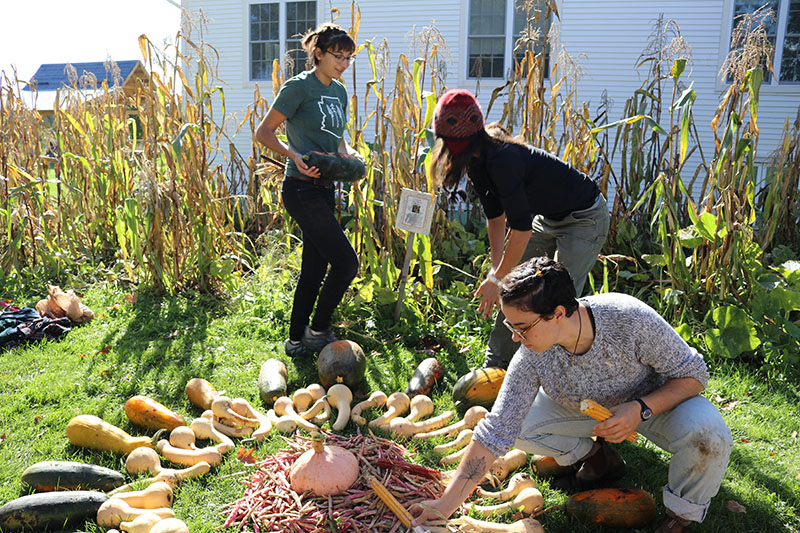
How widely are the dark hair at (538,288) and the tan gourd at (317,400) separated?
136 cm

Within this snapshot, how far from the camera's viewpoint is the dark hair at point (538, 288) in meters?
1.83

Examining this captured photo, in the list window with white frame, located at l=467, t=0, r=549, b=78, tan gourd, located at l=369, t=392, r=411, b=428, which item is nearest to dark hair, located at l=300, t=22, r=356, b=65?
tan gourd, located at l=369, t=392, r=411, b=428

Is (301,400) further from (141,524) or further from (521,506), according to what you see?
(521,506)

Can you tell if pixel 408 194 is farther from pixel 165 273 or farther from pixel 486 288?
pixel 165 273

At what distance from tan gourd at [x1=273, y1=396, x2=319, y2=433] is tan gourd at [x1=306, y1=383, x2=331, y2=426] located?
0.15 feet

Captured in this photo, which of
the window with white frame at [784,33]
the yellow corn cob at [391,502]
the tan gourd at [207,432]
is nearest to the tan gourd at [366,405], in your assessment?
the tan gourd at [207,432]

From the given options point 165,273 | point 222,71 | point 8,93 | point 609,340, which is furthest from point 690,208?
point 222,71

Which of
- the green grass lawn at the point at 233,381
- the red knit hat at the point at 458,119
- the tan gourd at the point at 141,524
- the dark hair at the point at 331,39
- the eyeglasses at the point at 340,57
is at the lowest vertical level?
the green grass lawn at the point at 233,381

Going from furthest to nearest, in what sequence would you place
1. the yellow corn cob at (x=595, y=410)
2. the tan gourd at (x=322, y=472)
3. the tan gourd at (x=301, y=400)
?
the tan gourd at (x=301, y=400)
the tan gourd at (x=322, y=472)
the yellow corn cob at (x=595, y=410)

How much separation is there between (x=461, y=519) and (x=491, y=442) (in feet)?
1.01

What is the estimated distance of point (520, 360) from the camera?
212 centimetres

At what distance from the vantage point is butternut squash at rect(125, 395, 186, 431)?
276 centimetres

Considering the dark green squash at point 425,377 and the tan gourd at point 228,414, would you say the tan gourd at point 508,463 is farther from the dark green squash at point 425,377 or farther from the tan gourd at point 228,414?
the tan gourd at point 228,414

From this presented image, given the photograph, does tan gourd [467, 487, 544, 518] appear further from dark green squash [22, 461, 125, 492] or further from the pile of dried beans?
dark green squash [22, 461, 125, 492]
